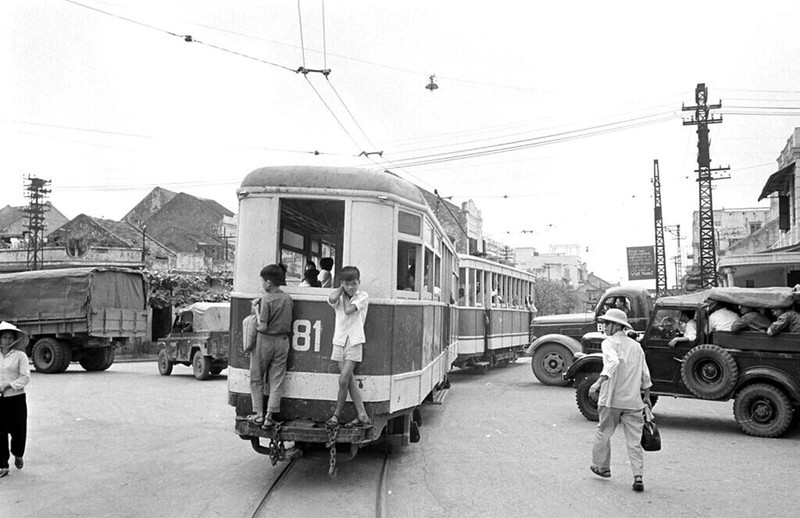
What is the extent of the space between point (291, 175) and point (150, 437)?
5.01 m

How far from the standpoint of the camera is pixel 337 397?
6332 mm

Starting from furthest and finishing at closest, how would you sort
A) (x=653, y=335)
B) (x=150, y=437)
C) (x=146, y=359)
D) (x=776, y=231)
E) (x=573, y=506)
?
(x=776, y=231)
(x=146, y=359)
(x=653, y=335)
(x=150, y=437)
(x=573, y=506)

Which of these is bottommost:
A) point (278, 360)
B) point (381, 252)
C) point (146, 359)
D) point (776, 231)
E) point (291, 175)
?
point (146, 359)

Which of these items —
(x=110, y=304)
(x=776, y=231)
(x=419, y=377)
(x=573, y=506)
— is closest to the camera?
(x=573, y=506)

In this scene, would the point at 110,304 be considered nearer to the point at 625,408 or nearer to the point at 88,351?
the point at 88,351

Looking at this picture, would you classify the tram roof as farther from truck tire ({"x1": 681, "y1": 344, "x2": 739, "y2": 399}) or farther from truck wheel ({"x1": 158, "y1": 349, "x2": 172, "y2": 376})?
truck wheel ({"x1": 158, "y1": 349, "x2": 172, "y2": 376})

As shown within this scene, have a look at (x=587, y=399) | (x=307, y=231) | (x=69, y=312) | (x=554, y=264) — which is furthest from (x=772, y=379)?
(x=554, y=264)

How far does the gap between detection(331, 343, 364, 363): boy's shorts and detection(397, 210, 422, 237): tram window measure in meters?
1.39

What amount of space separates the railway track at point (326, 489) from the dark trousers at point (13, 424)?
9.50ft

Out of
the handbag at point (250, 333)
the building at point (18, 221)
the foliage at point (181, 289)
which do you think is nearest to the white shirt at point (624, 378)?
the handbag at point (250, 333)

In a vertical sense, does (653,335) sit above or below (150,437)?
above

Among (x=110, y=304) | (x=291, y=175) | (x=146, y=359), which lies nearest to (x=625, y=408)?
(x=291, y=175)

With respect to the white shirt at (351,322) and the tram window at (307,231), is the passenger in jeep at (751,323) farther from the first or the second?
the white shirt at (351,322)

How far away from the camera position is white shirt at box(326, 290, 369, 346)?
628 centimetres
